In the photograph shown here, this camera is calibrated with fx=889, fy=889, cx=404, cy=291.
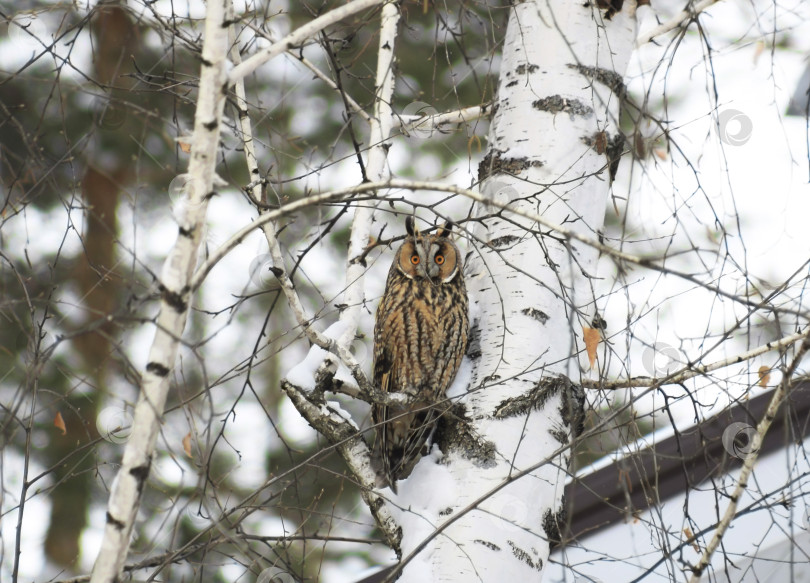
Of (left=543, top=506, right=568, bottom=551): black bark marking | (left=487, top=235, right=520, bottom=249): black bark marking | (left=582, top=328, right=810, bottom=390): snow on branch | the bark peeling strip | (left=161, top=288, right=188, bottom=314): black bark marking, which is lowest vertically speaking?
(left=543, top=506, right=568, bottom=551): black bark marking

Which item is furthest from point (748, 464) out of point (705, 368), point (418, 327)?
point (418, 327)

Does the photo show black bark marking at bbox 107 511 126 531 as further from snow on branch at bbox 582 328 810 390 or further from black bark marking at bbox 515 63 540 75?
black bark marking at bbox 515 63 540 75

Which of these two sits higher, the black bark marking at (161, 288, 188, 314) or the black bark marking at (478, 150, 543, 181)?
the black bark marking at (478, 150, 543, 181)

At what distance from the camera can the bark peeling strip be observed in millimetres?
2668

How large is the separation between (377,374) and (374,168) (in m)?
0.93

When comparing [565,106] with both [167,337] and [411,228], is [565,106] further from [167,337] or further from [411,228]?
[167,337]

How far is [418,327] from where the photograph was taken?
3.26m

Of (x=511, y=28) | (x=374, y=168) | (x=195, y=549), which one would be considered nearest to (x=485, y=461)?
(x=195, y=549)

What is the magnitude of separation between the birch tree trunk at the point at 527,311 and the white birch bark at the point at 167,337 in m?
0.65

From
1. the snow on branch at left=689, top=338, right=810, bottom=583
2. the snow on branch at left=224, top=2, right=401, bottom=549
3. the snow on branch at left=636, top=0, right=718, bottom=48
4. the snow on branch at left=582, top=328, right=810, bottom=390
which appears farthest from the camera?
the snow on branch at left=636, top=0, right=718, bottom=48

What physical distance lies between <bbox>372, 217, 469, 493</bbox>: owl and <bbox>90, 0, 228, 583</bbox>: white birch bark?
4.06 ft

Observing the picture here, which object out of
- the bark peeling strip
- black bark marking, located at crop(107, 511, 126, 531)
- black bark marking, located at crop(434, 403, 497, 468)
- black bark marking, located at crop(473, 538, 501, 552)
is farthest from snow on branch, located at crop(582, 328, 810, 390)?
black bark marking, located at crop(107, 511, 126, 531)

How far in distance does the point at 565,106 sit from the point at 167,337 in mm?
1500

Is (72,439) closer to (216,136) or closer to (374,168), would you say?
(374,168)
